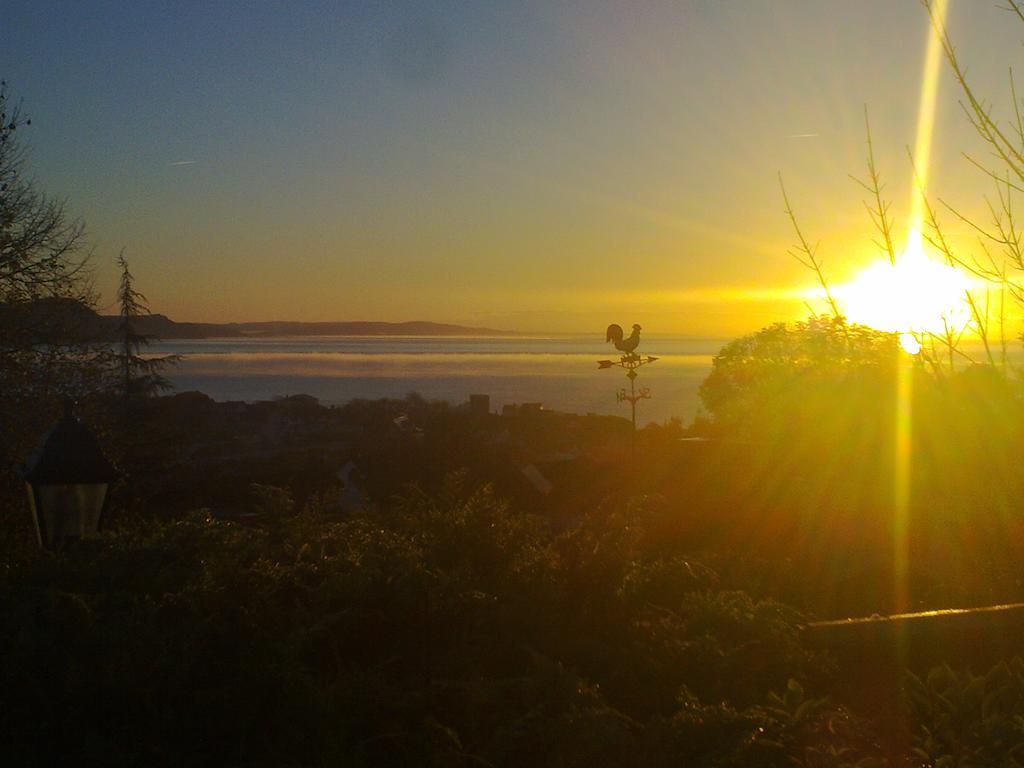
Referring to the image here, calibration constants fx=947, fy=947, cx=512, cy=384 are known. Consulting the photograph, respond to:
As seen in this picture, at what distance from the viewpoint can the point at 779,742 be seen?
3234 millimetres

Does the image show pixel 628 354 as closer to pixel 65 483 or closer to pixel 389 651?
pixel 65 483

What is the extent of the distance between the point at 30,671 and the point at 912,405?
26.2ft

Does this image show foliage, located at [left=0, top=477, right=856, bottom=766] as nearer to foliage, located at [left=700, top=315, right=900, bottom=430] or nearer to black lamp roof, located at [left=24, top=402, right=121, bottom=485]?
black lamp roof, located at [left=24, top=402, right=121, bottom=485]

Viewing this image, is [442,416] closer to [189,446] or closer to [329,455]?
[329,455]

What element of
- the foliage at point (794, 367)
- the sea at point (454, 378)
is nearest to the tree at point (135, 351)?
the sea at point (454, 378)

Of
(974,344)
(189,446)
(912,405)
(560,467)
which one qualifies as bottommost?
(189,446)

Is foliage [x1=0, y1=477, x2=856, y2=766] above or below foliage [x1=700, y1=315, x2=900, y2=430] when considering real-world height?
below

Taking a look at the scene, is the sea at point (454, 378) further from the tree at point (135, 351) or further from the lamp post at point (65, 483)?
the lamp post at point (65, 483)

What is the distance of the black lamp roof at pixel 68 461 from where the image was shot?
5.24m

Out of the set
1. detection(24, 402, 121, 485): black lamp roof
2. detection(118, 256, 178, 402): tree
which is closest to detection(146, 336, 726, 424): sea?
detection(118, 256, 178, 402): tree

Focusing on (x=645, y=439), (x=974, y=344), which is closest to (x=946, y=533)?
(x=974, y=344)

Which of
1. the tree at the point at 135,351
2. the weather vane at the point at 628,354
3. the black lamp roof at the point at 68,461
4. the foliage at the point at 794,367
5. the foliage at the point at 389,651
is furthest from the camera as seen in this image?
the tree at the point at 135,351

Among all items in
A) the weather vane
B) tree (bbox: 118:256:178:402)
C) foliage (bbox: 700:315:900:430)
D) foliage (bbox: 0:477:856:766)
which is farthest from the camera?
tree (bbox: 118:256:178:402)

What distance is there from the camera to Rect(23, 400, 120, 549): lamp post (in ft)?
17.2
